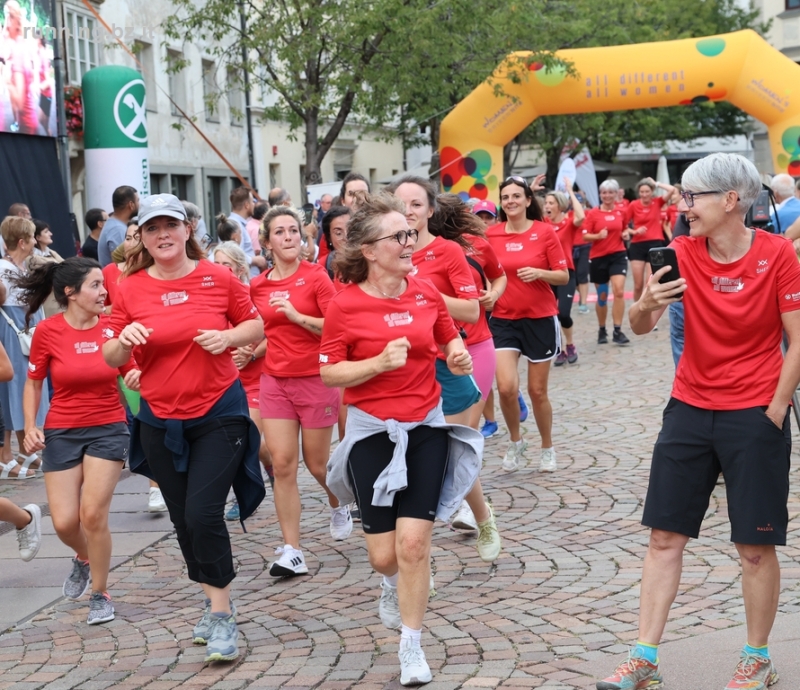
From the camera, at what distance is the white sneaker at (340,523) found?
7.31 m

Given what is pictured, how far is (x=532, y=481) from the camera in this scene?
28.6 ft

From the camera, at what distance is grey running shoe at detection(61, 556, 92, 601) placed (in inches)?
254

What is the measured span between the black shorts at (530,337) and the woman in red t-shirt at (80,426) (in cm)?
327

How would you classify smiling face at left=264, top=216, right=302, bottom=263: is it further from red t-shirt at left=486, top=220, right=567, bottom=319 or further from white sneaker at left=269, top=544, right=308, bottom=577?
red t-shirt at left=486, top=220, right=567, bottom=319

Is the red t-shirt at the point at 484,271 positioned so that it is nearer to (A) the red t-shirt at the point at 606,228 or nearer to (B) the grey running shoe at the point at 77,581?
(B) the grey running shoe at the point at 77,581

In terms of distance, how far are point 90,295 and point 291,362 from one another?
1179mm

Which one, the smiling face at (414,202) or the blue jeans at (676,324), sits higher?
the smiling face at (414,202)

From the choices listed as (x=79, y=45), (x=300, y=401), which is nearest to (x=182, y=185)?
(x=79, y=45)

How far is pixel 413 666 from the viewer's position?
15.6 feet

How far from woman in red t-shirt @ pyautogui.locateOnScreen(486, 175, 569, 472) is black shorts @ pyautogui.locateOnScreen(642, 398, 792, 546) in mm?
4287

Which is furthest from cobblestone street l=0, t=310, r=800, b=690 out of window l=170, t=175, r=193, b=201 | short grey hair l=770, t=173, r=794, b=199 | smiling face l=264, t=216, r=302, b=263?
window l=170, t=175, r=193, b=201

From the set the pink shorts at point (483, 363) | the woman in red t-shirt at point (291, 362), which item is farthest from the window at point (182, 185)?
the pink shorts at point (483, 363)

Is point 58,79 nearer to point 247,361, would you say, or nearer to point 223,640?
point 247,361

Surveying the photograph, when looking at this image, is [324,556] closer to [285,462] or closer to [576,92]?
[285,462]
